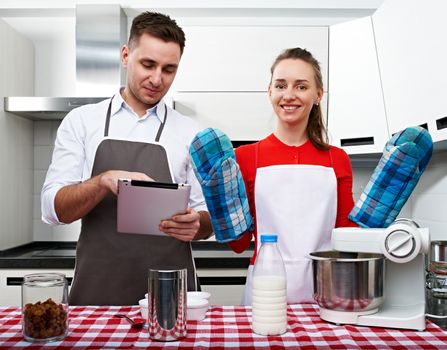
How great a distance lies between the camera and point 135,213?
55.1 inches

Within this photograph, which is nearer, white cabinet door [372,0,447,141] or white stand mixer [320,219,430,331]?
white stand mixer [320,219,430,331]

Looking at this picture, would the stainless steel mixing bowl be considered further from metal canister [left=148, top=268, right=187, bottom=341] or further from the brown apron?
the brown apron

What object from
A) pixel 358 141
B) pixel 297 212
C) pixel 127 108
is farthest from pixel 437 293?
pixel 358 141

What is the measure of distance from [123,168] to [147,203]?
288 millimetres

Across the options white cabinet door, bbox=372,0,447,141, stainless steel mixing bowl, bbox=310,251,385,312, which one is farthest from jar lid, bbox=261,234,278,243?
white cabinet door, bbox=372,0,447,141

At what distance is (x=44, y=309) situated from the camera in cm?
103

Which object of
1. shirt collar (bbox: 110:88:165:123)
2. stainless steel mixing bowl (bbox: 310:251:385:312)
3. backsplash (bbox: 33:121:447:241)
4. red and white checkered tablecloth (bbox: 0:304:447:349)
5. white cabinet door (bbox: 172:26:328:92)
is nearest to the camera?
red and white checkered tablecloth (bbox: 0:304:447:349)

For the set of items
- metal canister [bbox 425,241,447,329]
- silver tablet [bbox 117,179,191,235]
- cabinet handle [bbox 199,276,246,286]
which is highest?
silver tablet [bbox 117,179,191,235]

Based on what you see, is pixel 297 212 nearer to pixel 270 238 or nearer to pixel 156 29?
pixel 270 238

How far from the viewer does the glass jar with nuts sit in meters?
1.02

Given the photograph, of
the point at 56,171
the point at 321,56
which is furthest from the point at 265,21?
the point at 56,171

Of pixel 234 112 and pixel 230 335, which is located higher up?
pixel 234 112

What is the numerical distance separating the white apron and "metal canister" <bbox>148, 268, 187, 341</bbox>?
520 millimetres

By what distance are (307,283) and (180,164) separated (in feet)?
1.66
